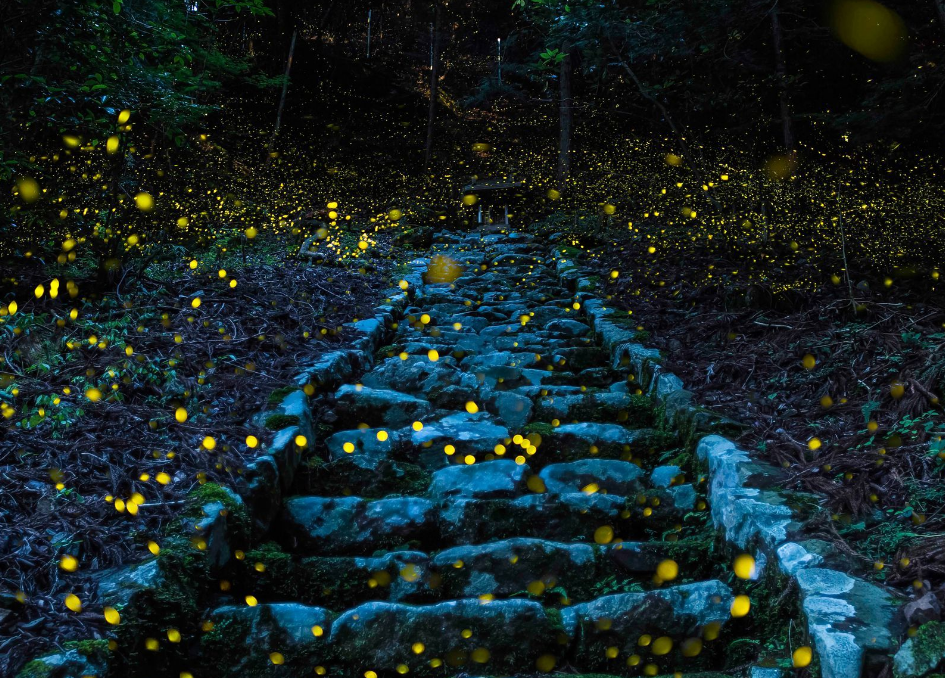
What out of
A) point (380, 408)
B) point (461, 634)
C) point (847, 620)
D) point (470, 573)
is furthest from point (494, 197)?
point (847, 620)

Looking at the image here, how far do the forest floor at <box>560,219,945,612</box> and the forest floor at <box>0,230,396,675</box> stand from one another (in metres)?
2.50

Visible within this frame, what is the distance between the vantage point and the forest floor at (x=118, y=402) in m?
2.13

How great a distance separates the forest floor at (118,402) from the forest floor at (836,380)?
2497mm

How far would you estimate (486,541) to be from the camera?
286 cm

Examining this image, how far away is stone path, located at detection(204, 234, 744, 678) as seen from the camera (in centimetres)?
217

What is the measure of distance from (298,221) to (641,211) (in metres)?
5.76

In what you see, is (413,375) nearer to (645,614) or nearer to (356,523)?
(356,523)

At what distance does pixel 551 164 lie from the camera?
59.1 ft

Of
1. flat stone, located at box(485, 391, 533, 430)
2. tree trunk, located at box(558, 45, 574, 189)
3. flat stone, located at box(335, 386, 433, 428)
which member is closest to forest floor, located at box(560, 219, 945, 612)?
flat stone, located at box(485, 391, 533, 430)

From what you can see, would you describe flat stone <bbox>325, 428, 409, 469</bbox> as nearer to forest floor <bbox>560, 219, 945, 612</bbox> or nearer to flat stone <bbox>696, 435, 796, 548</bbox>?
flat stone <bbox>696, 435, 796, 548</bbox>

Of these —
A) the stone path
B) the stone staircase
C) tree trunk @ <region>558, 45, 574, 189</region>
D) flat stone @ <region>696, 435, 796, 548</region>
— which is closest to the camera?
the stone staircase

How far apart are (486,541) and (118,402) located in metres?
1.95

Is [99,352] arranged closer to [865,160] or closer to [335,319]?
[335,319]

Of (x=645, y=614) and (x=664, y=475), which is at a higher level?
(x=664, y=475)
